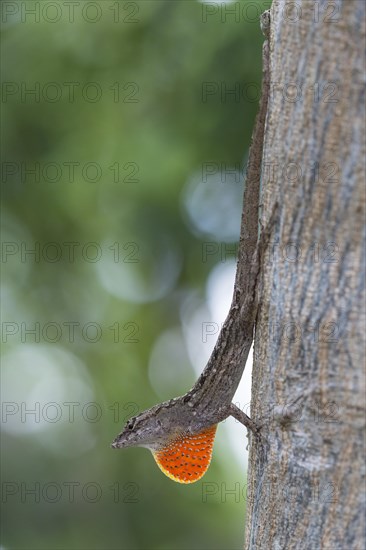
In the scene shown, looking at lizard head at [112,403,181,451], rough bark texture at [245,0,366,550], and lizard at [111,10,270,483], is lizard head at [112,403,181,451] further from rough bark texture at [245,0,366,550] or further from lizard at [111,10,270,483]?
rough bark texture at [245,0,366,550]

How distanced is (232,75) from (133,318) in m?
1.87

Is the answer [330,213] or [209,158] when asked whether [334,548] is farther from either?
[209,158]

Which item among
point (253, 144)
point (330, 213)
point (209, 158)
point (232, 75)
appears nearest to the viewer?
point (330, 213)

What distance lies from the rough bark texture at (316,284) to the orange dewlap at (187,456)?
69cm

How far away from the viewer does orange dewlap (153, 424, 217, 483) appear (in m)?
2.40

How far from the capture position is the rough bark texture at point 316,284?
1539 mm

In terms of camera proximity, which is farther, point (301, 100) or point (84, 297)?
point (84, 297)

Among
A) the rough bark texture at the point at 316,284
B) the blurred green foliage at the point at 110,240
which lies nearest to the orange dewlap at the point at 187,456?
the rough bark texture at the point at 316,284

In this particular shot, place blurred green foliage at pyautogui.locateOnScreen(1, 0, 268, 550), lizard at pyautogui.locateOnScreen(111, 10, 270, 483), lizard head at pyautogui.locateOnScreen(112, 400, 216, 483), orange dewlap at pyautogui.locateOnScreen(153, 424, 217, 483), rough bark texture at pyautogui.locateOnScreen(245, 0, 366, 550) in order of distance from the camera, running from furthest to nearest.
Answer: blurred green foliage at pyautogui.locateOnScreen(1, 0, 268, 550) < lizard head at pyautogui.locateOnScreen(112, 400, 216, 483) < orange dewlap at pyautogui.locateOnScreen(153, 424, 217, 483) < lizard at pyautogui.locateOnScreen(111, 10, 270, 483) < rough bark texture at pyautogui.locateOnScreen(245, 0, 366, 550)

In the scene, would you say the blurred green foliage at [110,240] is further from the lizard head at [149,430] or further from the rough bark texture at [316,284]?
the rough bark texture at [316,284]

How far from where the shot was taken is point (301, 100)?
1619 mm

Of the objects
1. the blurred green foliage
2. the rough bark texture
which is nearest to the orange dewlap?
the rough bark texture

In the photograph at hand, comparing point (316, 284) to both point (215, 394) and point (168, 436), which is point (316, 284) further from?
point (168, 436)

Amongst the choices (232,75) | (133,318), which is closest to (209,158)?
(232,75)
